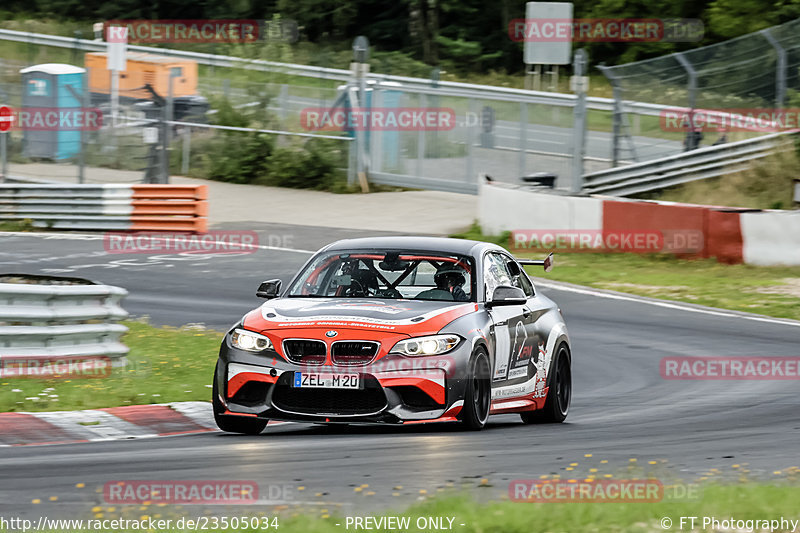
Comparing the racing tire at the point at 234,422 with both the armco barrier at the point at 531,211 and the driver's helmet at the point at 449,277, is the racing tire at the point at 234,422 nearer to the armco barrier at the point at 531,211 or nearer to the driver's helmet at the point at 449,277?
the driver's helmet at the point at 449,277

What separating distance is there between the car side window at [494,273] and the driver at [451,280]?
20 cm

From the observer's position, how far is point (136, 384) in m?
11.2

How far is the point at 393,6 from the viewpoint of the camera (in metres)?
58.1

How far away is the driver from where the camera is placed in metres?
10.1

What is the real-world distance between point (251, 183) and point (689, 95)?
1096cm

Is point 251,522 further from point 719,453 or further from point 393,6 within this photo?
point 393,6

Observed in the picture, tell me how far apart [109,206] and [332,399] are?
712 inches

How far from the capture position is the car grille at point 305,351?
29.6 ft

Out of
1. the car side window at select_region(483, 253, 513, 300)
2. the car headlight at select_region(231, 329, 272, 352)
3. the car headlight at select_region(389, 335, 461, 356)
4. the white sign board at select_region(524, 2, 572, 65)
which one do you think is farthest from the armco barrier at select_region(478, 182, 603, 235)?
the car headlight at select_region(231, 329, 272, 352)

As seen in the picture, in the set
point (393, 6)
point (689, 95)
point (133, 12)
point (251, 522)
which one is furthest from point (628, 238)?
point (133, 12)

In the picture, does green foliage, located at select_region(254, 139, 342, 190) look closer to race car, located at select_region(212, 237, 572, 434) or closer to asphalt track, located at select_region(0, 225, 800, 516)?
asphalt track, located at select_region(0, 225, 800, 516)
